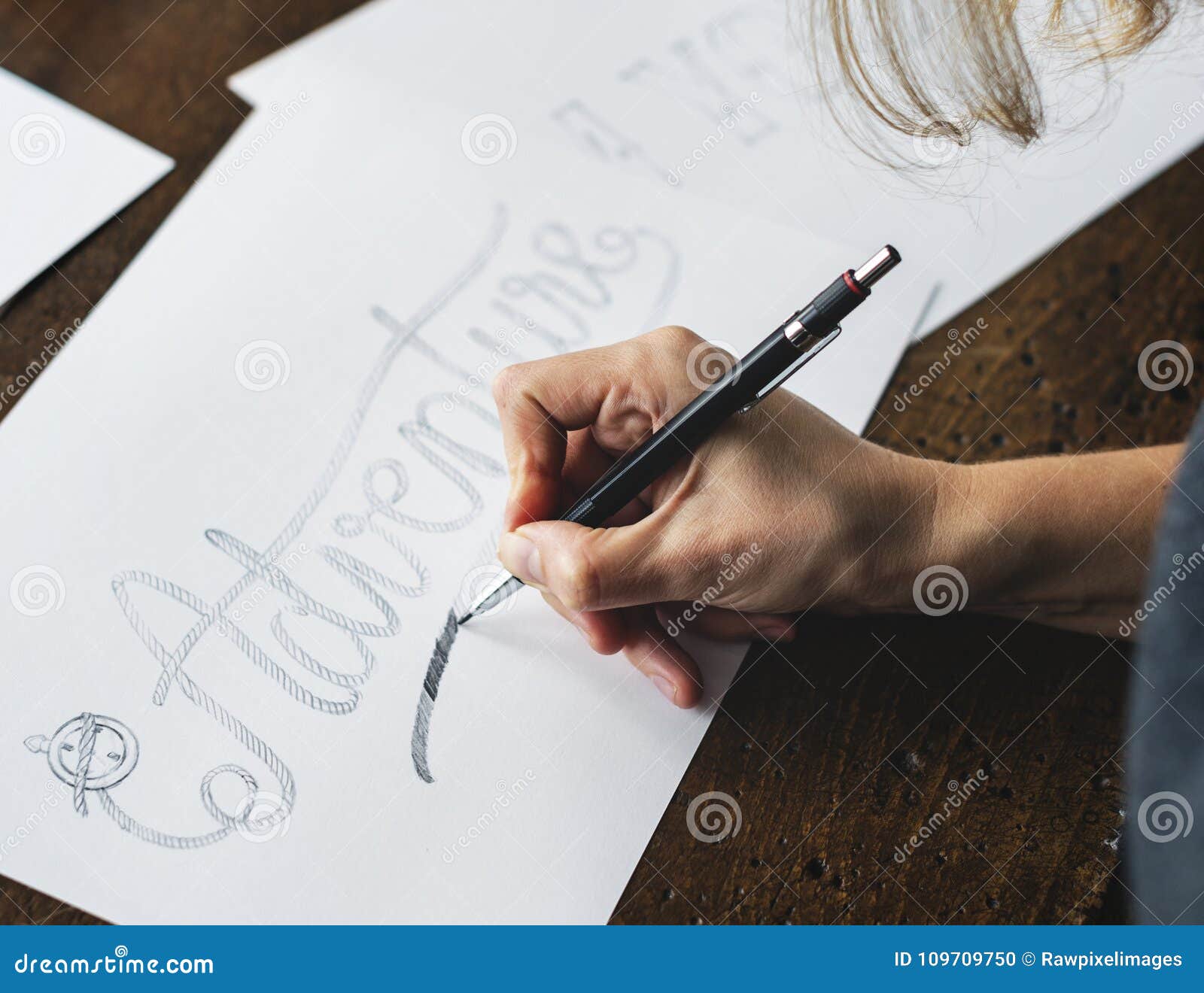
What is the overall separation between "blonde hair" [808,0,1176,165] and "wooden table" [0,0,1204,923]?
0.18m

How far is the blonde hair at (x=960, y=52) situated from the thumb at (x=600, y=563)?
30 centimetres

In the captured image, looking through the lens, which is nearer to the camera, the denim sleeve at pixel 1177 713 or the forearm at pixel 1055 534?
the denim sleeve at pixel 1177 713

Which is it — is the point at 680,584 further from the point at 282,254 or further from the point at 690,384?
the point at 282,254

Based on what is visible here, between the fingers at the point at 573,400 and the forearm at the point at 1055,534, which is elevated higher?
the fingers at the point at 573,400

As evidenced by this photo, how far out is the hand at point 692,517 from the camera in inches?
22.4

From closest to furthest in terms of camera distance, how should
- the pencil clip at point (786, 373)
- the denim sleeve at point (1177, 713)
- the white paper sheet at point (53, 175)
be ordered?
the denim sleeve at point (1177, 713), the pencil clip at point (786, 373), the white paper sheet at point (53, 175)

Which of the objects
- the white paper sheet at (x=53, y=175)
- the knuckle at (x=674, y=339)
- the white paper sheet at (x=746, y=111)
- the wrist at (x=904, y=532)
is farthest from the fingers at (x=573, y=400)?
the white paper sheet at (x=53, y=175)

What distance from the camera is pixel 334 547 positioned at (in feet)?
2.13

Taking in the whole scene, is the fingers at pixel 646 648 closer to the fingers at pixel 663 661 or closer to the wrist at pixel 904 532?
the fingers at pixel 663 661

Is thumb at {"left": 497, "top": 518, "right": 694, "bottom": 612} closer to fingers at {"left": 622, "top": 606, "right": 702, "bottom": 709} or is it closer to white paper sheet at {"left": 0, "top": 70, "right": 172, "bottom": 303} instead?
fingers at {"left": 622, "top": 606, "right": 702, "bottom": 709}

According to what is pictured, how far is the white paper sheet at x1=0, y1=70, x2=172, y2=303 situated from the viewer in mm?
740

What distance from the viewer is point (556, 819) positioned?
0.58 metres

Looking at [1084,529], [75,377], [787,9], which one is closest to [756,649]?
[1084,529]

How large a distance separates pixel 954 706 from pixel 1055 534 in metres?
0.13
